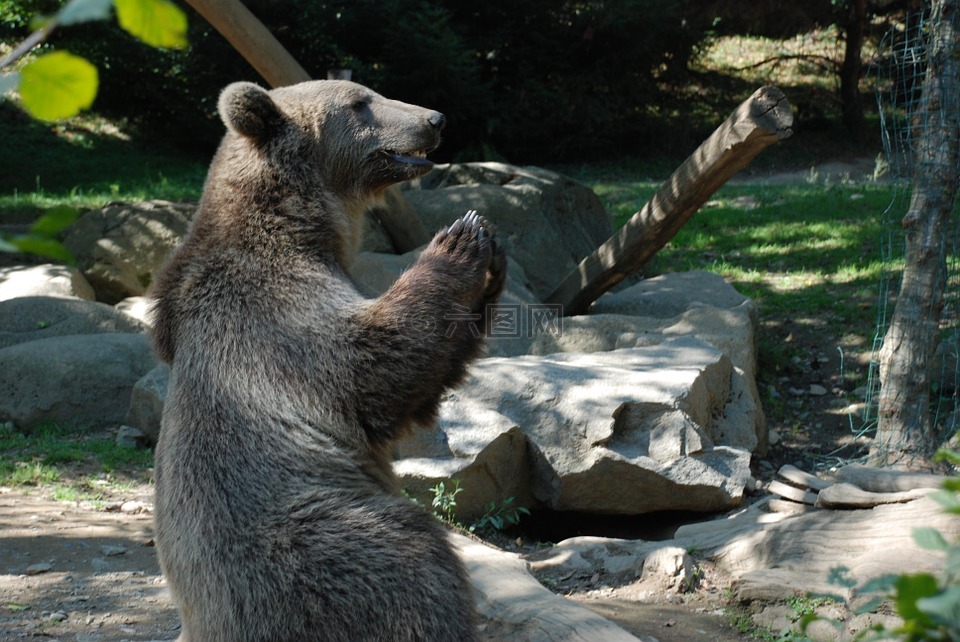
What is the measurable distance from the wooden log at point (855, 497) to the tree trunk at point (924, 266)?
162 cm

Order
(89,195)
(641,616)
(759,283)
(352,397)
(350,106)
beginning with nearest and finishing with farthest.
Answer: (352,397) → (350,106) → (641,616) → (759,283) → (89,195)

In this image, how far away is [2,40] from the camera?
715 inches

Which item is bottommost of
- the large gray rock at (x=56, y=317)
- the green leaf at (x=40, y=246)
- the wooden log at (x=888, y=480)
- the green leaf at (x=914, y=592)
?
the wooden log at (x=888, y=480)

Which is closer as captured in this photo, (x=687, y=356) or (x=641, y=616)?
(x=641, y=616)

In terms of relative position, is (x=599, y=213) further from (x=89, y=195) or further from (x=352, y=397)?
(x=352, y=397)

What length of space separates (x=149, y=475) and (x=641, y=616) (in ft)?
14.4

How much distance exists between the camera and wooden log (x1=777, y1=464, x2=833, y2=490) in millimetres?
6582

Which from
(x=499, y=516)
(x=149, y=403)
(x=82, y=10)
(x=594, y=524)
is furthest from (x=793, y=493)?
(x=82, y=10)

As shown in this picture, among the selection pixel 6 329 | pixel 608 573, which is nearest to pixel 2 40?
pixel 6 329

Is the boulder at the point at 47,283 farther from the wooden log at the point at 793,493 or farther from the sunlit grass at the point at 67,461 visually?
the wooden log at the point at 793,493

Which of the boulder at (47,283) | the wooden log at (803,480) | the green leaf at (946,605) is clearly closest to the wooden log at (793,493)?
the wooden log at (803,480)

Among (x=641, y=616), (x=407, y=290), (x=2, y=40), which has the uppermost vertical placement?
(x=2, y=40)

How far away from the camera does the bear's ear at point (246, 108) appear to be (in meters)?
4.44

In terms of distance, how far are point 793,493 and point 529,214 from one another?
20.4 ft
